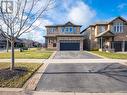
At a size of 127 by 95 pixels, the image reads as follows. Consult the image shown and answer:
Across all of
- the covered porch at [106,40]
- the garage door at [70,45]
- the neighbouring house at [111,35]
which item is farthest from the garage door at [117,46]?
the garage door at [70,45]

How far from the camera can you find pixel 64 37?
48.3 metres

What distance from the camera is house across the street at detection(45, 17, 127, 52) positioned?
4547cm

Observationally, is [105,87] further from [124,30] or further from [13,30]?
[124,30]

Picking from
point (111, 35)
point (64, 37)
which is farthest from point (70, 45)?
point (111, 35)

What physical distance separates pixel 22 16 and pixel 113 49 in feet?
108

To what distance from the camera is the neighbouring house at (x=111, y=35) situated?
44.7m

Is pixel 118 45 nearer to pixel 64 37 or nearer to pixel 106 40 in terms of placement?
pixel 106 40

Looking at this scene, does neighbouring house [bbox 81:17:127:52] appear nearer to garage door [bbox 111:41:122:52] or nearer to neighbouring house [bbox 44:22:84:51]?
garage door [bbox 111:41:122:52]

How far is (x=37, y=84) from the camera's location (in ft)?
31.2

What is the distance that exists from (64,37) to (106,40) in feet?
31.8

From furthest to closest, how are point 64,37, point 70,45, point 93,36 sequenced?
point 93,36 → point 70,45 → point 64,37

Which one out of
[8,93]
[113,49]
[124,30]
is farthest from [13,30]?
[124,30]

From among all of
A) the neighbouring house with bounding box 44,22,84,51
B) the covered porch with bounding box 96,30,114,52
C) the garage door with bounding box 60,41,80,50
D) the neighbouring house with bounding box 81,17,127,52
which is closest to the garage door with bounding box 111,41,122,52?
the neighbouring house with bounding box 81,17,127,52

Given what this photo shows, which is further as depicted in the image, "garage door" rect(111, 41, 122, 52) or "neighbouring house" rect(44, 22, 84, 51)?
"neighbouring house" rect(44, 22, 84, 51)
